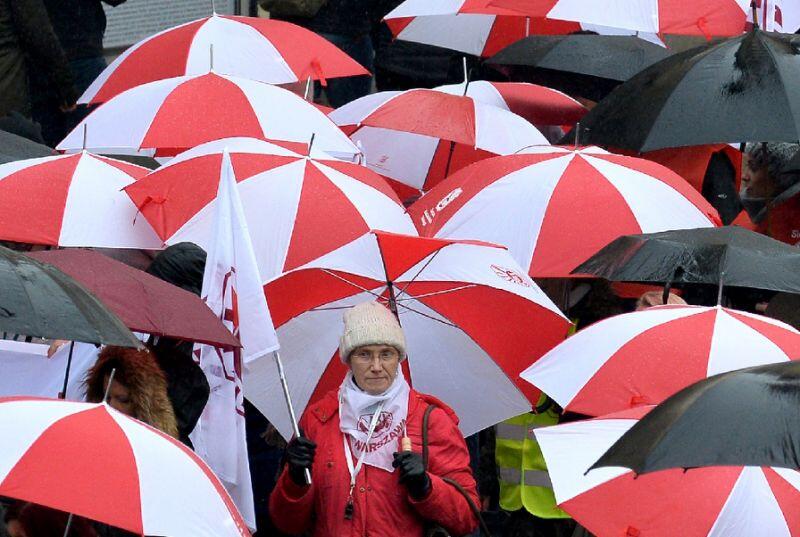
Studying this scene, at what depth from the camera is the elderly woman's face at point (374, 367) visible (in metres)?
6.30

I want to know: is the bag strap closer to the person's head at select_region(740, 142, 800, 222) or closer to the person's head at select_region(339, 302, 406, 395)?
the person's head at select_region(339, 302, 406, 395)

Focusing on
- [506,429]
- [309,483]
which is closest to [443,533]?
[309,483]

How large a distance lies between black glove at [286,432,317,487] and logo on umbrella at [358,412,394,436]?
0.65ft

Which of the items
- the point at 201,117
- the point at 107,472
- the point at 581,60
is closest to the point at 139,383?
the point at 107,472

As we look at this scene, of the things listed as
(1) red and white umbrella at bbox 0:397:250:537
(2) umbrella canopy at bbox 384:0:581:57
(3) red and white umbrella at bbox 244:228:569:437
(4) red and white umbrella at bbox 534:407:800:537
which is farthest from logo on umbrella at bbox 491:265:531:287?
(2) umbrella canopy at bbox 384:0:581:57

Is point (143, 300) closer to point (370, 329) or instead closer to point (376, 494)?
point (370, 329)

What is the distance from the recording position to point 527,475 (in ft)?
24.7

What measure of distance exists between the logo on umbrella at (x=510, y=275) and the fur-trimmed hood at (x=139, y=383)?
4.22 ft

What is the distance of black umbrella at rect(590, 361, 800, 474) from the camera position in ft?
13.1

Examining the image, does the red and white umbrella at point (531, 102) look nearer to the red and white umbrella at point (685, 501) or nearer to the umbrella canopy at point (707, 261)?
A: the umbrella canopy at point (707, 261)

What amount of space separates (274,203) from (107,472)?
110 inches

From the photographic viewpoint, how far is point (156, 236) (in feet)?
24.4

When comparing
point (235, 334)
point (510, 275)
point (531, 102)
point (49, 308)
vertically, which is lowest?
point (235, 334)

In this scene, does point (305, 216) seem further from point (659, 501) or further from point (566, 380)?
point (659, 501)
